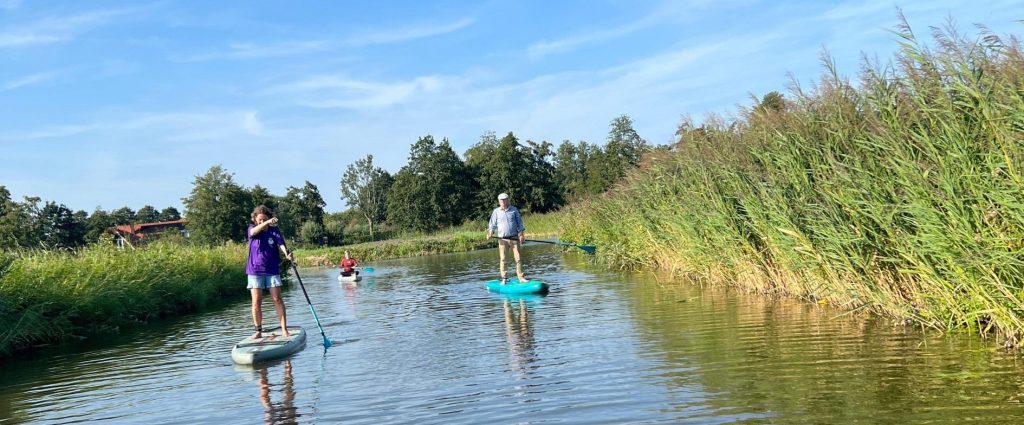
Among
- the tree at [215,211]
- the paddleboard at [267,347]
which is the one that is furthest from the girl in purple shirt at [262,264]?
the tree at [215,211]

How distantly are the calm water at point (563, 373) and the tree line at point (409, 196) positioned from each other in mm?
47151

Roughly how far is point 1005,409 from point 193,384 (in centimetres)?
800

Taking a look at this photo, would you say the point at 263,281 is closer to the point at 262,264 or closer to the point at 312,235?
the point at 262,264

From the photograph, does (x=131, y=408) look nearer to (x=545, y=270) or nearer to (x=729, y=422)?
(x=729, y=422)

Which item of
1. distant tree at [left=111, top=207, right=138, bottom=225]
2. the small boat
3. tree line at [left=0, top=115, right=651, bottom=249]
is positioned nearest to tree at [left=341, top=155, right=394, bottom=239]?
tree line at [left=0, top=115, right=651, bottom=249]

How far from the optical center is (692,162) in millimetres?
15492

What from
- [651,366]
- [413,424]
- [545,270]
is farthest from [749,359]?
[545,270]

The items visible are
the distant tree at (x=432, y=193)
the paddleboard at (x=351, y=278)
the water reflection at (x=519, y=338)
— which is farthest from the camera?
the distant tree at (x=432, y=193)

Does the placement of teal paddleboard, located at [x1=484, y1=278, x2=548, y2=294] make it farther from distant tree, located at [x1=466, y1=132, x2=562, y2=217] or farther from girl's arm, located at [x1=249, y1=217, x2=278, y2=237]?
distant tree, located at [x1=466, y1=132, x2=562, y2=217]

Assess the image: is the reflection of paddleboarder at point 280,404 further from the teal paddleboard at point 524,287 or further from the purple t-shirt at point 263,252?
the teal paddleboard at point 524,287

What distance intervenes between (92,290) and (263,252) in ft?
22.0

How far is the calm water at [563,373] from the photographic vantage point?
6.35m

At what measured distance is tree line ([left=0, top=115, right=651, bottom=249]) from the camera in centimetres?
6378

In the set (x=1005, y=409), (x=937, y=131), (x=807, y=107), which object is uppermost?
(x=807, y=107)
